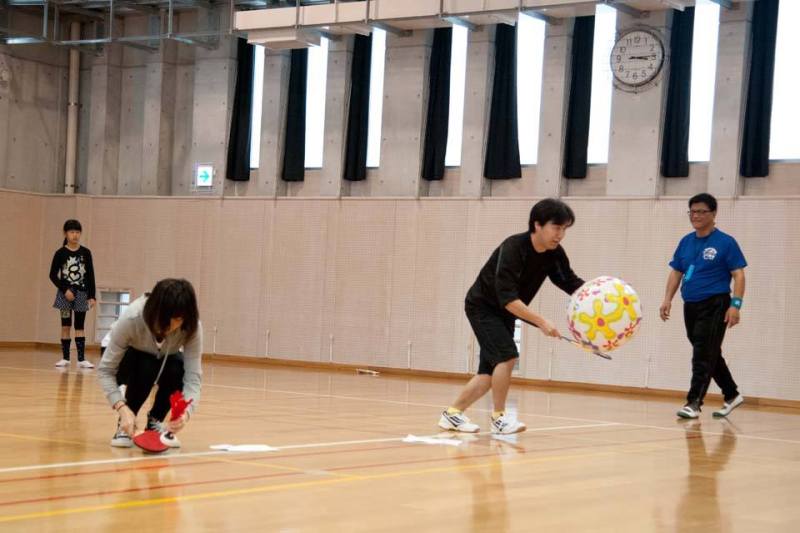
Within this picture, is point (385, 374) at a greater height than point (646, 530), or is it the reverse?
point (646, 530)

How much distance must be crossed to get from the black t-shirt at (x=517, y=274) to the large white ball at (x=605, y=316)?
0.45m

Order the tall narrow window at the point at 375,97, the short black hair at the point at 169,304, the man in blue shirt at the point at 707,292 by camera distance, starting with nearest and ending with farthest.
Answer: the short black hair at the point at 169,304 → the man in blue shirt at the point at 707,292 → the tall narrow window at the point at 375,97

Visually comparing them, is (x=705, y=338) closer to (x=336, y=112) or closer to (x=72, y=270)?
(x=72, y=270)

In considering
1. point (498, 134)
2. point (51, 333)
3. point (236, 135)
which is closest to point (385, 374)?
point (498, 134)

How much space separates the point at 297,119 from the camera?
16.0m

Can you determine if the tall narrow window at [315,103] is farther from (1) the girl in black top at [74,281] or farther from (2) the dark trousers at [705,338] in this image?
(2) the dark trousers at [705,338]

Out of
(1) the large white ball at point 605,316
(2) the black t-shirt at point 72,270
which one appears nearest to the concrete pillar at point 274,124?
(2) the black t-shirt at point 72,270

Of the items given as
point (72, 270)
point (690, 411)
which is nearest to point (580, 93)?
point (690, 411)

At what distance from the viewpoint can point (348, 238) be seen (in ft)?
49.3

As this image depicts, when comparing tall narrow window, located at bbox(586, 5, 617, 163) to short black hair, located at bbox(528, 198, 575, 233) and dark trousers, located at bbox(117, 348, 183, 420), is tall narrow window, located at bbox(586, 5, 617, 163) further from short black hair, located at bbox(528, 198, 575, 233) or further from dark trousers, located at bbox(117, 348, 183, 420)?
dark trousers, located at bbox(117, 348, 183, 420)

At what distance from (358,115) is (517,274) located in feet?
29.6

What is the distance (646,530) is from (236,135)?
13.2m

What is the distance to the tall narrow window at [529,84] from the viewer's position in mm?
14422

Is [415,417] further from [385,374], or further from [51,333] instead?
[51,333]
